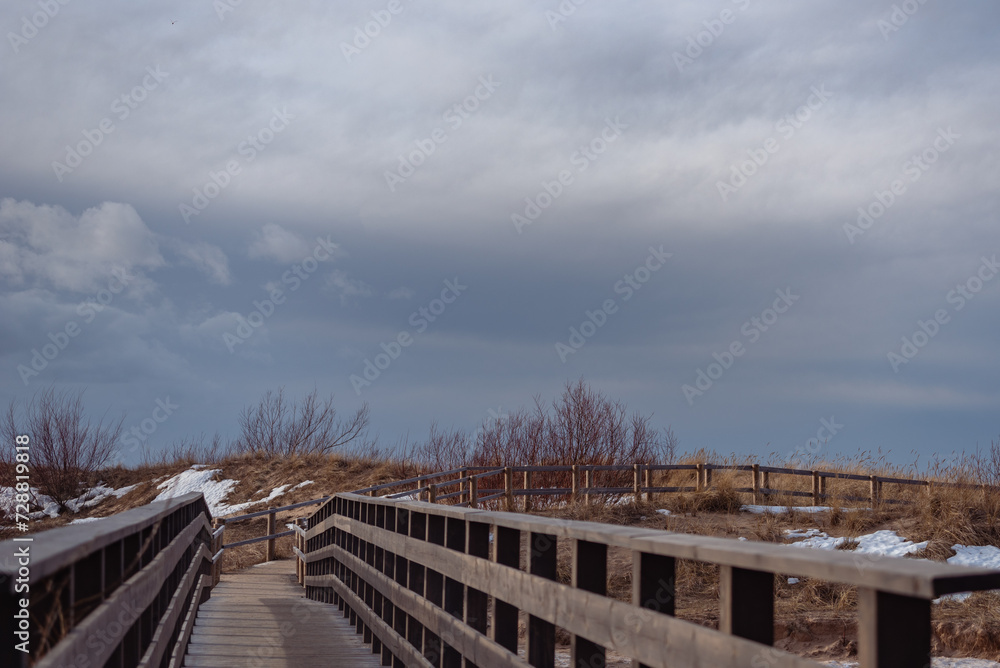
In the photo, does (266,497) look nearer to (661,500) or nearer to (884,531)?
(661,500)

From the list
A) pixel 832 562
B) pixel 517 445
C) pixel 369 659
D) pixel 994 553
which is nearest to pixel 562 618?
pixel 832 562

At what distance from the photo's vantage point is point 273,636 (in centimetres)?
822

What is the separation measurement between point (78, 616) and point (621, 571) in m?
11.1

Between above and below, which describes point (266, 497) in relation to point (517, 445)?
below

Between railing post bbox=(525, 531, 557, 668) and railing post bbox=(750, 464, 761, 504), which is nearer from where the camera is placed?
railing post bbox=(525, 531, 557, 668)

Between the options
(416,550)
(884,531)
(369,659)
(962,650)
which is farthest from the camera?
(884,531)

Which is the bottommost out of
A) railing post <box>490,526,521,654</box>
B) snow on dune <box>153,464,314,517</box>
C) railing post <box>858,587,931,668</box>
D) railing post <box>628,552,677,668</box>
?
snow on dune <box>153,464,314,517</box>

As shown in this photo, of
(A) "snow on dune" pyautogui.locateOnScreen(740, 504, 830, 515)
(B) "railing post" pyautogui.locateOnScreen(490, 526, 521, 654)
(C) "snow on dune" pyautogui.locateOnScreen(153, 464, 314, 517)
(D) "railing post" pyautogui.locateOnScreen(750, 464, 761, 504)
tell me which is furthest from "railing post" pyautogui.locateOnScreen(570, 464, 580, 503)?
(B) "railing post" pyautogui.locateOnScreen(490, 526, 521, 654)

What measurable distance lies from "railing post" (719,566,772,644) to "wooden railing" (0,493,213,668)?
1.79 meters

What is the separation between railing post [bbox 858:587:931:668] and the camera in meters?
2.03


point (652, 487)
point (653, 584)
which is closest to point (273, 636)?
point (653, 584)

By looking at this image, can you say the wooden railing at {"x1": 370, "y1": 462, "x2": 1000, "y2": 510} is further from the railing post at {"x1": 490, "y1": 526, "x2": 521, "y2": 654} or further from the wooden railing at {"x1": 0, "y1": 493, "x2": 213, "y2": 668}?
the railing post at {"x1": 490, "y1": 526, "x2": 521, "y2": 654}

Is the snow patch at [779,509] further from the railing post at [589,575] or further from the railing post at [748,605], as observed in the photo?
the railing post at [748,605]

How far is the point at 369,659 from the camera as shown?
289 inches
